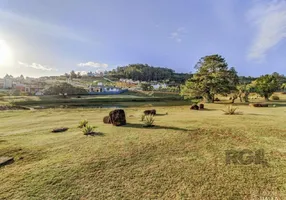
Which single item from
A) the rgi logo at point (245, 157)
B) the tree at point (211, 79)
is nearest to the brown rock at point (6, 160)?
the rgi logo at point (245, 157)

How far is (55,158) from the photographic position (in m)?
6.79

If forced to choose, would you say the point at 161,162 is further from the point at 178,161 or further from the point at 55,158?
the point at 55,158

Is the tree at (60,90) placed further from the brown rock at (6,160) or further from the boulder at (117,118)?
the brown rock at (6,160)

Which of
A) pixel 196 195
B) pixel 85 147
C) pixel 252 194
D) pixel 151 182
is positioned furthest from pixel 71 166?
pixel 252 194

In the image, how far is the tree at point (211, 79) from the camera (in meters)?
28.3

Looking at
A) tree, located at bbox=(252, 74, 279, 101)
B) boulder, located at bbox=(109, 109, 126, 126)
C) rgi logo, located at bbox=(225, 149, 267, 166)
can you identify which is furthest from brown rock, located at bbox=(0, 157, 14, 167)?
tree, located at bbox=(252, 74, 279, 101)

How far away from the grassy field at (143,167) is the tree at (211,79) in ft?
64.4

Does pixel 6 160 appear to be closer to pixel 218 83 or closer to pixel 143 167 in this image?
pixel 143 167

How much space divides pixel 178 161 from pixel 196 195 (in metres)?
1.68

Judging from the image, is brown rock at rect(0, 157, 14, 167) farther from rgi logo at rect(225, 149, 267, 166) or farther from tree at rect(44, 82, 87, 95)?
tree at rect(44, 82, 87, 95)

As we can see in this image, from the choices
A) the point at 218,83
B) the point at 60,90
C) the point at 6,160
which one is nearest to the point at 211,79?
the point at 218,83

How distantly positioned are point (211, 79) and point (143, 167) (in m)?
25.1

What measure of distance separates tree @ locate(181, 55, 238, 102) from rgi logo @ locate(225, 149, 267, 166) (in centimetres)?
2221

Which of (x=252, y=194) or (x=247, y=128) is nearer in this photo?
(x=252, y=194)
